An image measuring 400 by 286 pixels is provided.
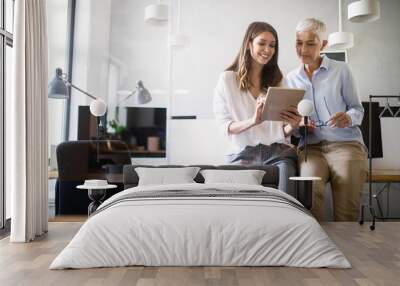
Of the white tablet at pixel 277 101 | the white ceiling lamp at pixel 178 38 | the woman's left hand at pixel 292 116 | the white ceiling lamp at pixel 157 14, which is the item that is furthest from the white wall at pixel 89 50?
the woman's left hand at pixel 292 116

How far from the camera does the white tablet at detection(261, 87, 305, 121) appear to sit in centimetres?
605

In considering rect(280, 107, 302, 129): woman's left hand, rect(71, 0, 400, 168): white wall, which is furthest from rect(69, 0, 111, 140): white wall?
rect(280, 107, 302, 129): woman's left hand

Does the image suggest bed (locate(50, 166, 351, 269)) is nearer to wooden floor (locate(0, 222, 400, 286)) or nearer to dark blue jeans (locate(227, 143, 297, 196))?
wooden floor (locate(0, 222, 400, 286))

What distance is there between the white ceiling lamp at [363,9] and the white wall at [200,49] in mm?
126

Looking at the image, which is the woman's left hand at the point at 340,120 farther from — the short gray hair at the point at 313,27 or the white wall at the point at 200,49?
the short gray hair at the point at 313,27

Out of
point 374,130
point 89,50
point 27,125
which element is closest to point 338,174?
point 374,130

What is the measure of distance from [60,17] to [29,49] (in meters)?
1.35

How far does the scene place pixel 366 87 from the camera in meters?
6.23

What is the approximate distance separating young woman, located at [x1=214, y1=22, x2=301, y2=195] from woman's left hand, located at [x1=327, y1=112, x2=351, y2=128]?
0.46m

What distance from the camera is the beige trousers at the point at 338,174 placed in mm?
6098

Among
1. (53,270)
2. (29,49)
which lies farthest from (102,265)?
(29,49)

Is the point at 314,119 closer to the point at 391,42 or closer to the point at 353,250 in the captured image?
the point at 391,42

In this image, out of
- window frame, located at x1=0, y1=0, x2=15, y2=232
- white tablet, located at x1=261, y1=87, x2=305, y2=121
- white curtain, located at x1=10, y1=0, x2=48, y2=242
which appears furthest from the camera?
white tablet, located at x1=261, y1=87, x2=305, y2=121

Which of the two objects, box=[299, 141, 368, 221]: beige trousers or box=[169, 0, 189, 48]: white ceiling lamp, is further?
box=[169, 0, 189, 48]: white ceiling lamp
